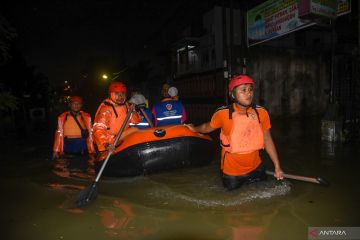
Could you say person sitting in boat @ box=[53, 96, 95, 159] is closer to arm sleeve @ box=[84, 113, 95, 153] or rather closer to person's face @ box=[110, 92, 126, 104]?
arm sleeve @ box=[84, 113, 95, 153]

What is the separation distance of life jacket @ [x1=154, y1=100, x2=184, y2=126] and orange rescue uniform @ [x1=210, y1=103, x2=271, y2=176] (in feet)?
7.76

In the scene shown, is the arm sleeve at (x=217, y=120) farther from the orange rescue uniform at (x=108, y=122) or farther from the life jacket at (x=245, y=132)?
the orange rescue uniform at (x=108, y=122)

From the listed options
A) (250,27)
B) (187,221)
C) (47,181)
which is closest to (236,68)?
(250,27)

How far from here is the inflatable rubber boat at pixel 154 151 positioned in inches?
204

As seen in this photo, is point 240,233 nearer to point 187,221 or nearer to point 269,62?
point 187,221

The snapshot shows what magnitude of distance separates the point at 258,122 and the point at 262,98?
1192 cm

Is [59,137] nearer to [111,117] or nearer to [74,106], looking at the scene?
[74,106]

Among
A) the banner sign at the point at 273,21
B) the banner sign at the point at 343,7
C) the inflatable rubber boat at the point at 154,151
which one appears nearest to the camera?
the inflatable rubber boat at the point at 154,151

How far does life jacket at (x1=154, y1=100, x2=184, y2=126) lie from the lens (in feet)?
20.0

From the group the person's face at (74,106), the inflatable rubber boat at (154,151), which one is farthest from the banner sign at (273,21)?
the person's face at (74,106)

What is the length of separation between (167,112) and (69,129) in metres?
2.61

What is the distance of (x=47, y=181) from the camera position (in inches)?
223

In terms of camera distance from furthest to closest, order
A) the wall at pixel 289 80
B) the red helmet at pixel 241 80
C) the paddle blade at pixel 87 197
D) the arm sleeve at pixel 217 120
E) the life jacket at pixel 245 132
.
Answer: the wall at pixel 289 80
the paddle blade at pixel 87 197
the arm sleeve at pixel 217 120
the life jacket at pixel 245 132
the red helmet at pixel 241 80

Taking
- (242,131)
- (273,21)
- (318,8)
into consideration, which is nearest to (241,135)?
(242,131)
